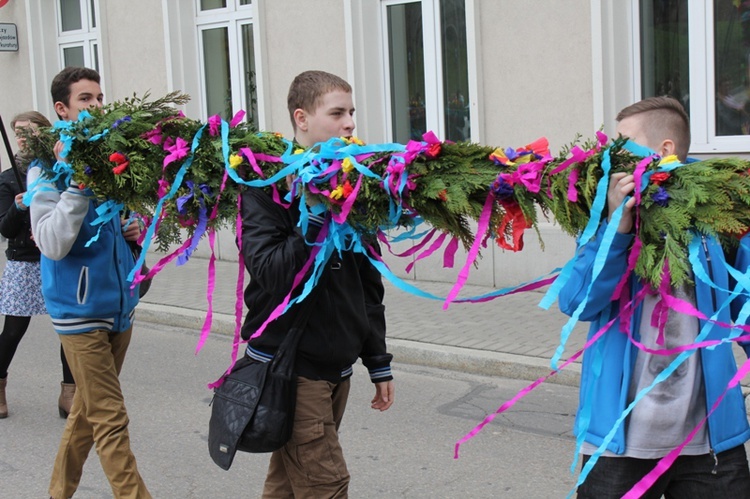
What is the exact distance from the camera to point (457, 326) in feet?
25.2

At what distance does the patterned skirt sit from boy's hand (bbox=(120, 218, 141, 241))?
169 cm

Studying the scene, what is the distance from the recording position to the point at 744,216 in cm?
233

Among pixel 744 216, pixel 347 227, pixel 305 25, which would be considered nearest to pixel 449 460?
pixel 347 227

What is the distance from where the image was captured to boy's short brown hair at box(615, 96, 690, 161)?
277 centimetres

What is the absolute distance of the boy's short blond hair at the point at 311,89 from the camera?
333 cm

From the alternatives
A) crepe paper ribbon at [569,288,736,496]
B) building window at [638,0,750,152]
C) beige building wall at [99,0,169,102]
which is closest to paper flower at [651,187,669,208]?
crepe paper ribbon at [569,288,736,496]

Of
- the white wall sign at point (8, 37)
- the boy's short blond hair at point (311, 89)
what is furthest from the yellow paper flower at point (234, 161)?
the white wall sign at point (8, 37)

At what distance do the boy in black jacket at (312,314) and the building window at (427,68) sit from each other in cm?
652

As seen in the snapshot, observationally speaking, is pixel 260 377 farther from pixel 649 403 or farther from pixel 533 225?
pixel 649 403

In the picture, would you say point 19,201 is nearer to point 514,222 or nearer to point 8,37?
point 514,222

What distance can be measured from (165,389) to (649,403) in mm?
4530

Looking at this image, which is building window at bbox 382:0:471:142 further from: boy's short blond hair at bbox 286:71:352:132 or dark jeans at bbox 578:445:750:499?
dark jeans at bbox 578:445:750:499

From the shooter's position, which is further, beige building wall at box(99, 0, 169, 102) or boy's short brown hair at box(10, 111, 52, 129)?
beige building wall at box(99, 0, 169, 102)

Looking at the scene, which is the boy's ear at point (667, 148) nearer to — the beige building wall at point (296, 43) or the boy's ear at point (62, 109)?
the boy's ear at point (62, 109)
